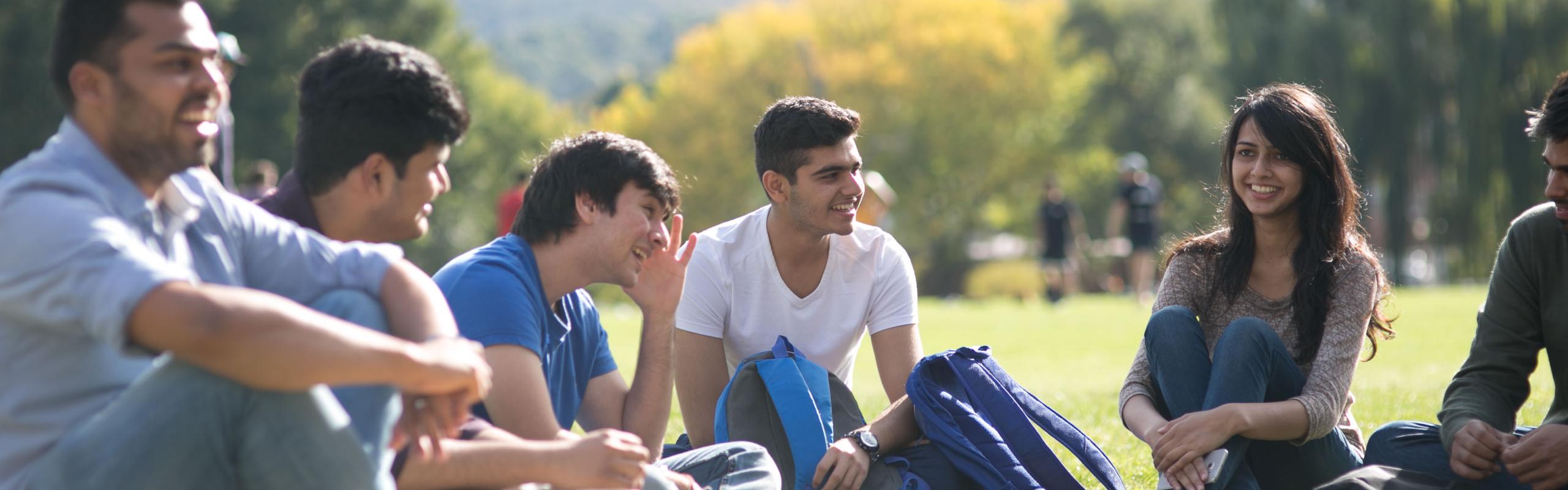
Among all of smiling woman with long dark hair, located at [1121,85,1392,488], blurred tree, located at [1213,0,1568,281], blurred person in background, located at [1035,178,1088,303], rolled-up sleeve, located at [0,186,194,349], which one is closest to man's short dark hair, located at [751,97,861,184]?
smiling woman with long dark hair, located at [1121,85,1392,488]

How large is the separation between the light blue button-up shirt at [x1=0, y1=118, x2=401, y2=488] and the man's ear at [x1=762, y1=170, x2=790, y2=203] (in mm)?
2280

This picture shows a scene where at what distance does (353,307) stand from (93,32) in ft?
2.15

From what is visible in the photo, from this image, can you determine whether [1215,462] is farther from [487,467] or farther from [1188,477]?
[487,467]

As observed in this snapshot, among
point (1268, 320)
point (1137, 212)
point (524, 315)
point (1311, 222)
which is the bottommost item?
point (1137, 212)

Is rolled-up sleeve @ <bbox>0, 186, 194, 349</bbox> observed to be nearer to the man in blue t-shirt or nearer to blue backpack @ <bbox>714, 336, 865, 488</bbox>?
the man in blue t-shirt

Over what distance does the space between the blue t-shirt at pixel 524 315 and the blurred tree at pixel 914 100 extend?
127 ft

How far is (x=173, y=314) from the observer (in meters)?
2.14

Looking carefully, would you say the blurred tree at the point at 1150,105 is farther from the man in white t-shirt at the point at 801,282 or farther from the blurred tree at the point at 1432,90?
the man in white t-shirt at the point at 801,282

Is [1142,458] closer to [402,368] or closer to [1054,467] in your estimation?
[1054,467]

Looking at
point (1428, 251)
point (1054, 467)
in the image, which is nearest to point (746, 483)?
point (1054, 467)

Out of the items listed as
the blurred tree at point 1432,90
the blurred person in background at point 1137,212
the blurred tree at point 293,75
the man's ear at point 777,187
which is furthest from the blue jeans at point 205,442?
the blurred tree at point 1432,90

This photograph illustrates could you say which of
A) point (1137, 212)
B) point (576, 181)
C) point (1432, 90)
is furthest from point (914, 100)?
point (576, 181)

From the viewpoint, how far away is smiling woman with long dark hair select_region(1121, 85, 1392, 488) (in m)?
3.75

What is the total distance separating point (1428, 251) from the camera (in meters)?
30.0
